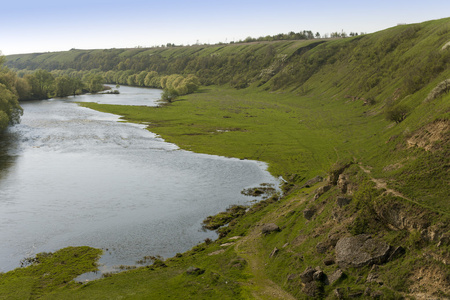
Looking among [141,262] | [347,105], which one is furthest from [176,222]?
[347,105]

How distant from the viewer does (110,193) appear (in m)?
74.2

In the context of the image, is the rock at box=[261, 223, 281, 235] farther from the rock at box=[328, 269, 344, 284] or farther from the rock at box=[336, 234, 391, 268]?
the rock at box=[328, 269, 344, 284]

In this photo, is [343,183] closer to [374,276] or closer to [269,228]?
[269,228]

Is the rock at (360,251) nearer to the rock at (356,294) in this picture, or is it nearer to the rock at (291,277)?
the rock at (356,294)

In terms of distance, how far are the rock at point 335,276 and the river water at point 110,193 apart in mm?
21520

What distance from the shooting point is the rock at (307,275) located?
3825 centimetres

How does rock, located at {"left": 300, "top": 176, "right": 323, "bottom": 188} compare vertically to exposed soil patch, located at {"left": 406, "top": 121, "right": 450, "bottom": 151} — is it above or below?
below

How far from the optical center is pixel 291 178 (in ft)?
266

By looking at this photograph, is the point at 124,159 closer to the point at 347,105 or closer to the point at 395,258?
the point at 395,258

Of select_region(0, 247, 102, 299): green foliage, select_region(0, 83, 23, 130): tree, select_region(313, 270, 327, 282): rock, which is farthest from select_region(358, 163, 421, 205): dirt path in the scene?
select_region(0, 83, 23, 130): tree

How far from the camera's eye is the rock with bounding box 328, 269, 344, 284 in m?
37.3

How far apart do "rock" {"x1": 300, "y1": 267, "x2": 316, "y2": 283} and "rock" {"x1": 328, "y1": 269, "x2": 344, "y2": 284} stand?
1.64m

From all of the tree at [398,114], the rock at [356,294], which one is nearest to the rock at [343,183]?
the rock at [356,294]

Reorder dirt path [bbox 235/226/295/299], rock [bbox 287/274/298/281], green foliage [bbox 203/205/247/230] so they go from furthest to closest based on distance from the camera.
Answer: green foliage [bbox 203/205/247/230], rock [bbox 287/274/298/281], dirt path [bbox 235/226/295/299]
